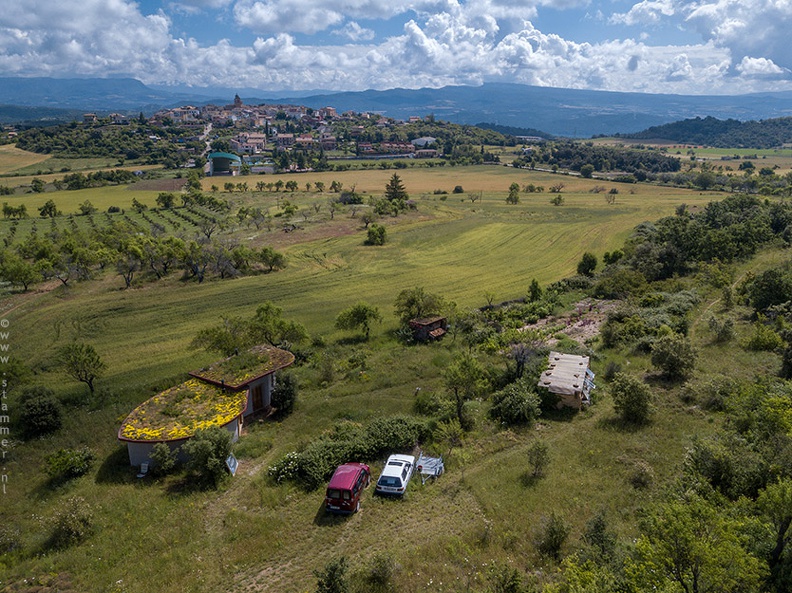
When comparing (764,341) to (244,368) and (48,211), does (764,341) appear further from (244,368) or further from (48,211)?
(48,211)

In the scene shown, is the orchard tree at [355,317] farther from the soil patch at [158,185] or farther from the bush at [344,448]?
the soil patch at [158,185]

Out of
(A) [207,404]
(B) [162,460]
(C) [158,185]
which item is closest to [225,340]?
(A) [207,404]

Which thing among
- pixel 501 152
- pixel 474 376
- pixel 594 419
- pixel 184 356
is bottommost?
pixel 184 356

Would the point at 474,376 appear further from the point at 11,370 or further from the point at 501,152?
the point at 501,152

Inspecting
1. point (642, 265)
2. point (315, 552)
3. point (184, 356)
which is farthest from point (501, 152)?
point (315, 552)

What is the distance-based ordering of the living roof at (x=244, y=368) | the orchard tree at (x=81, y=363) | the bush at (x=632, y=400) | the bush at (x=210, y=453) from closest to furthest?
the bush at (x=210, y=453)
the bush at (x=632, y=400)
the living roof at (x=244, y=368)
the orchard tree at (x=81, y=363)

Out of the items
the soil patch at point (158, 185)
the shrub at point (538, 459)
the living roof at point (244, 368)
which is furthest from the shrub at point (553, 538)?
the soil patch at point (158, 185)
